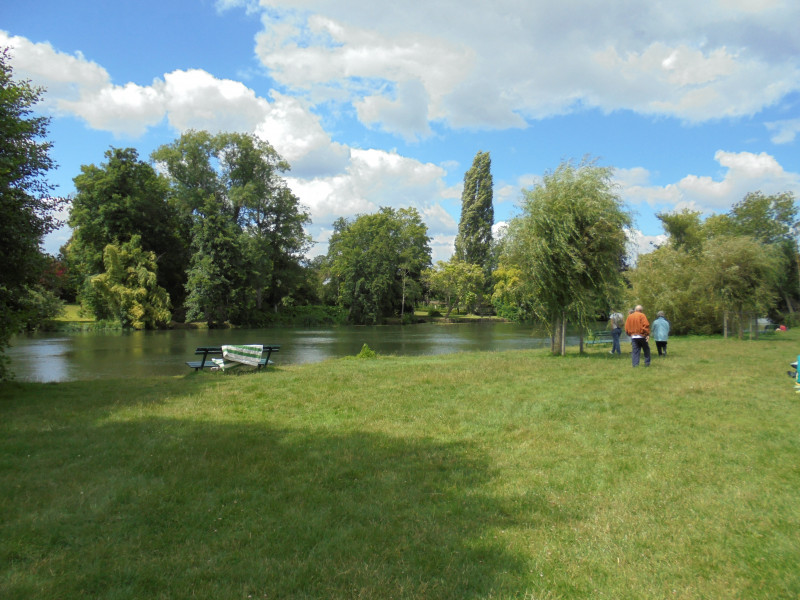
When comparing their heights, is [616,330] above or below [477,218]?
below

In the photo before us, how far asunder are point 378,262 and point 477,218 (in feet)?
53.9

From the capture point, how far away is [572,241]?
55.5ft

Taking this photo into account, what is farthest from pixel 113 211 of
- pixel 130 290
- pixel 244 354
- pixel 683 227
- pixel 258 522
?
pixel 683 227

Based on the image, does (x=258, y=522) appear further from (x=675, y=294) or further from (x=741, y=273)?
(x=675, y=294)

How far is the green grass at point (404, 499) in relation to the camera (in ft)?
11.2

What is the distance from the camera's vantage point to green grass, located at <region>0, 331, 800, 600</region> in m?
3.42

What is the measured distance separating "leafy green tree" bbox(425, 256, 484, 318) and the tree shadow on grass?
60.8m

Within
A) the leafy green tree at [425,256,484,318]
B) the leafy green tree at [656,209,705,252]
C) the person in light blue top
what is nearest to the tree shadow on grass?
the person in light blue top

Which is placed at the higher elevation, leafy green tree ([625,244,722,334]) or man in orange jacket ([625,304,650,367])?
leafy green tree ([625,244,722,334])

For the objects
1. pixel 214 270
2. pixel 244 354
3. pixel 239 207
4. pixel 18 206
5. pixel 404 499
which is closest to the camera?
pixel 404 499

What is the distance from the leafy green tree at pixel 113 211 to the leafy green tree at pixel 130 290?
7.35 feet

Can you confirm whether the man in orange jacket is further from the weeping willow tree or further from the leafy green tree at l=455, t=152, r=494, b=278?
the leafy green tree at l=455, t=152, r=494, b=278

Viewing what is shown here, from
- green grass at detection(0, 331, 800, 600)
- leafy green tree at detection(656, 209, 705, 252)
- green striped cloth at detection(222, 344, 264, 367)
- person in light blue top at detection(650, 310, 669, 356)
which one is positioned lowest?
green grass at detection(0, 331, 800, 600)

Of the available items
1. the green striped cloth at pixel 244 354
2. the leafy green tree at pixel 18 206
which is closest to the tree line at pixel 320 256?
→ the leafy green tree at pixel 18 206
